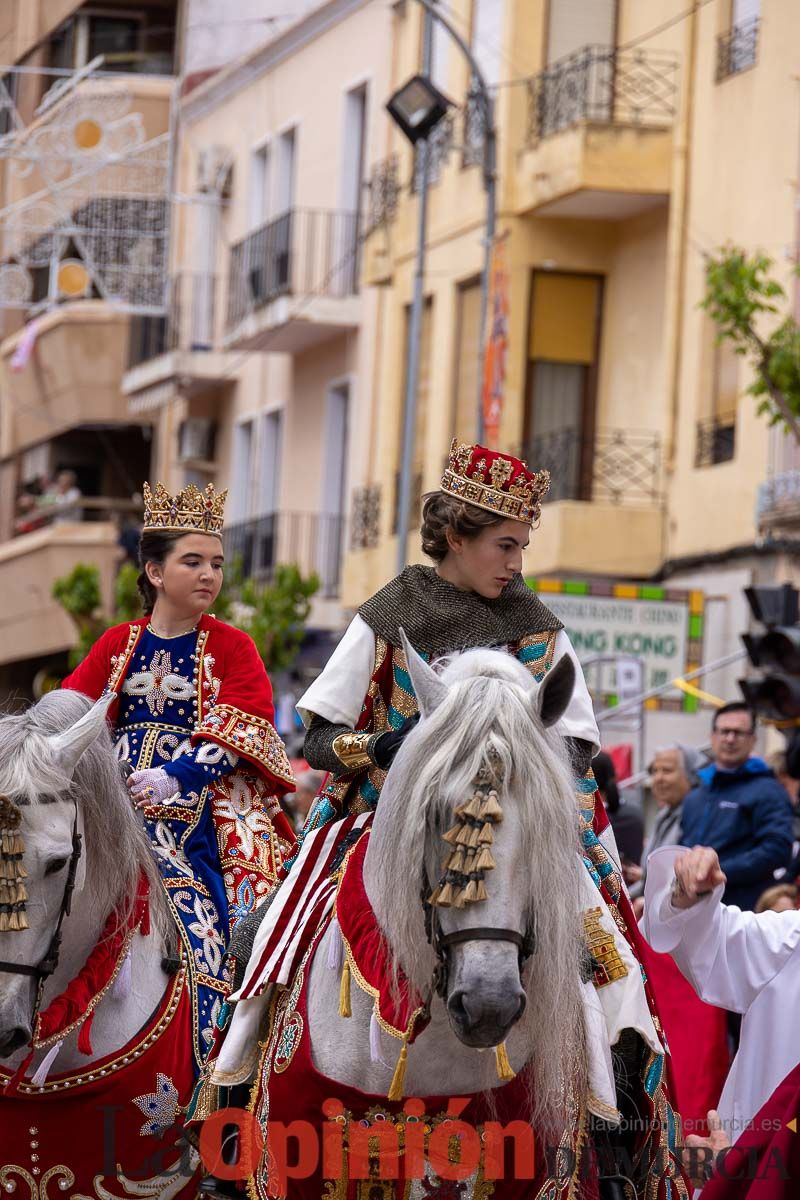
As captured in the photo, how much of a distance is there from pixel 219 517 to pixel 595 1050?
2.77 metres

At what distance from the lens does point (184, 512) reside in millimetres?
7703

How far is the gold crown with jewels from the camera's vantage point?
7691 millimetres

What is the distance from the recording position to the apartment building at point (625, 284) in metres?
19.7

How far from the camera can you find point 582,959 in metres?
5.71

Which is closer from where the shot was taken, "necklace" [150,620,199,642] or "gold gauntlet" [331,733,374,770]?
"gold gauntlet" [331,733,374,770]

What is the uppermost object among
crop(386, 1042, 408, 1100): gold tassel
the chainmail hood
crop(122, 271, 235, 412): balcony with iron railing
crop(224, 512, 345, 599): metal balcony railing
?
crop(122, 271, 235, 412): balcony with iron railing

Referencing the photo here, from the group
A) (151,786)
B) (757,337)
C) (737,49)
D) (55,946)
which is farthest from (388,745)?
(737,49)

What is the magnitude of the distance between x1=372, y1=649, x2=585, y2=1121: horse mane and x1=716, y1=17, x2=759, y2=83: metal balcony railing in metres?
16.0

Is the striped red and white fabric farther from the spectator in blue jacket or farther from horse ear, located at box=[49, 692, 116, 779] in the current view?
the spectator in blue jacket

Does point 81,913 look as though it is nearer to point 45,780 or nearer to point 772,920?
point 45,780

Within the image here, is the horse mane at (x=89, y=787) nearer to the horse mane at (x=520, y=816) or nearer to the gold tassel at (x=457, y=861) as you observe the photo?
the horse mane at (x=520, y=816)

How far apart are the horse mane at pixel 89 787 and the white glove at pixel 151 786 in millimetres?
198

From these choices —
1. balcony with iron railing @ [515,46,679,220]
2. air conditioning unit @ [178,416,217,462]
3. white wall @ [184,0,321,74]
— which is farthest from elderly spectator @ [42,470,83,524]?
balcony with iron railing @ [515,46,679,220]

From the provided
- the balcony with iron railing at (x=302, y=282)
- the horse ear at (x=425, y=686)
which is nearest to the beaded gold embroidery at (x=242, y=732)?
the horse ear at (x=425, y=686)
